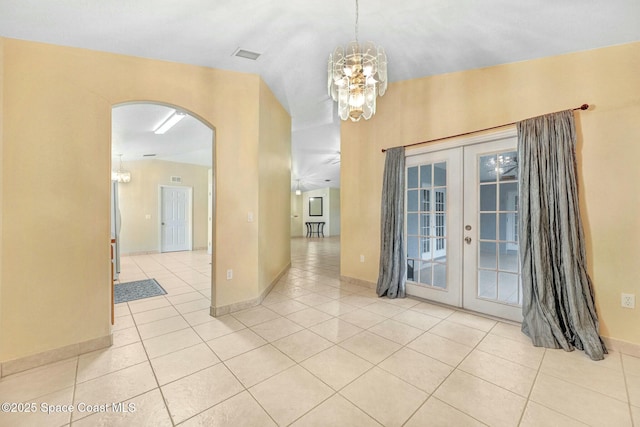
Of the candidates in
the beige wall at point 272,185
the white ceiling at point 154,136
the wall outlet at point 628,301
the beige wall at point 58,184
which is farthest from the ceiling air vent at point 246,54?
the wall outlet at point 628,301

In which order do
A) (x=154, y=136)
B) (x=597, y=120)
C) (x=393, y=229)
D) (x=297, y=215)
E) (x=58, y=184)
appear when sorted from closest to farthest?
1. (x=58, y=184)
2. (x=597, y=120)
3. (x=393, y=229)
4. (x=154, y=136)
5. (x=297, y=215)

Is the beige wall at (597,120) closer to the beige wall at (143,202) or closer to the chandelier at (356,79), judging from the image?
the chandelier at (356,79)

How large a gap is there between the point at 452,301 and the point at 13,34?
4.91 meters

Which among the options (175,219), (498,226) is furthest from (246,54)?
(175,219)

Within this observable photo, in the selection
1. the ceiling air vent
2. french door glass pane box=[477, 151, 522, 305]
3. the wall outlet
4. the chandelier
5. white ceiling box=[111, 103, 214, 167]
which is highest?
the ceiling air vent

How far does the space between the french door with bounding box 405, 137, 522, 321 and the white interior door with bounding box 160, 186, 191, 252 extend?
706cm

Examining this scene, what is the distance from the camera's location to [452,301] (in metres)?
3.28

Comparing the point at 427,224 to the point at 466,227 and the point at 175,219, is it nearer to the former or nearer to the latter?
the point at 466,227

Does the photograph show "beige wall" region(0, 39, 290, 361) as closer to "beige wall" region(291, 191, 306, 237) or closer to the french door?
the french door

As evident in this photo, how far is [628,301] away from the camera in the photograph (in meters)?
2.26

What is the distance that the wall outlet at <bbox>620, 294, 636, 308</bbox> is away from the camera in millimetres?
2242

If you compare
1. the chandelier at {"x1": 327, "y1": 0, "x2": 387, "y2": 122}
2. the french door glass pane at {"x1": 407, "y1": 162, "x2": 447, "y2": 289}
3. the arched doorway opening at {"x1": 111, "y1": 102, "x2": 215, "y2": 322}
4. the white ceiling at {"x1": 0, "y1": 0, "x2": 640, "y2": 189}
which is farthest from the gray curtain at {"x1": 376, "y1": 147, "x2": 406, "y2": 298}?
the arched doorway opening at {"x1": 111, "y1": 102, "x2": 215, "y2": 322}

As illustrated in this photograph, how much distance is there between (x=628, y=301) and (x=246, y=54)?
4287mm

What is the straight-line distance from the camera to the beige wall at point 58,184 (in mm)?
2006
